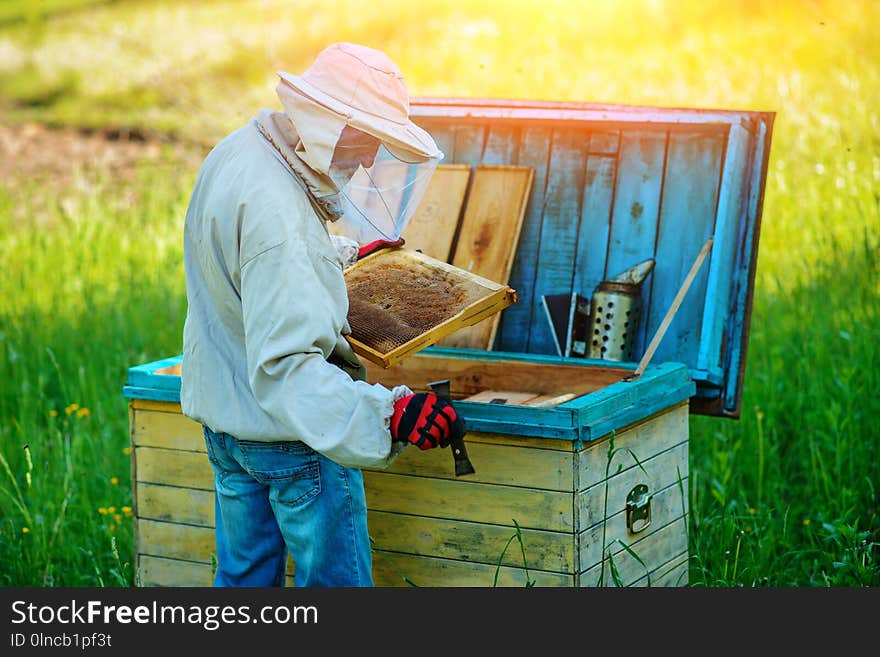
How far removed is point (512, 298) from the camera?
3100 millimetres

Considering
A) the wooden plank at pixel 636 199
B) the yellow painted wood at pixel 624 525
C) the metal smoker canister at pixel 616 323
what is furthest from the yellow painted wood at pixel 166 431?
the wooden plank at pixel 636 199

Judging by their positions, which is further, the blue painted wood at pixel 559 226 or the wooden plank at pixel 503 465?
the blue painted wood at pixel 559 226

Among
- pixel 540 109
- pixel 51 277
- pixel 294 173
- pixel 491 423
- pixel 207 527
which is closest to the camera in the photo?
pixel 294 173

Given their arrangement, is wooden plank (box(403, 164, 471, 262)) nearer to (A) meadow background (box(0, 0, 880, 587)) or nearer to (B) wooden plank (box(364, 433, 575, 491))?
(B) wooden plank (box(364, 433, 575, 491))

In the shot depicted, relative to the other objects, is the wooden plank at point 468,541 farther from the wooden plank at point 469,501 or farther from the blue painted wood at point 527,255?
the blue painted wood at point 527,255

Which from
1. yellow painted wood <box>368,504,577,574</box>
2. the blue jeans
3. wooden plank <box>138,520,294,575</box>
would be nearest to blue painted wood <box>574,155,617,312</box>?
yellow painted wood <box>368,504,577,574</box>

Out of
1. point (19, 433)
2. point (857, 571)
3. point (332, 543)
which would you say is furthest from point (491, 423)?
point (19, 433)

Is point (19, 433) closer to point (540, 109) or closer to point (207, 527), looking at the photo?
point (207, 527)

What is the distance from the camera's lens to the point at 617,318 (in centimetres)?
379

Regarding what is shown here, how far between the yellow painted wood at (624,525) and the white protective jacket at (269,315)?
733 millimetres

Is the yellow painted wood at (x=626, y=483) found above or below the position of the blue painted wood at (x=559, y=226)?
below

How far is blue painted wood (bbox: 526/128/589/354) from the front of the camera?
4043mm

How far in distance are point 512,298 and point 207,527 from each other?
126cm

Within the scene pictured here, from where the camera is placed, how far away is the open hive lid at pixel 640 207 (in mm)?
3744
